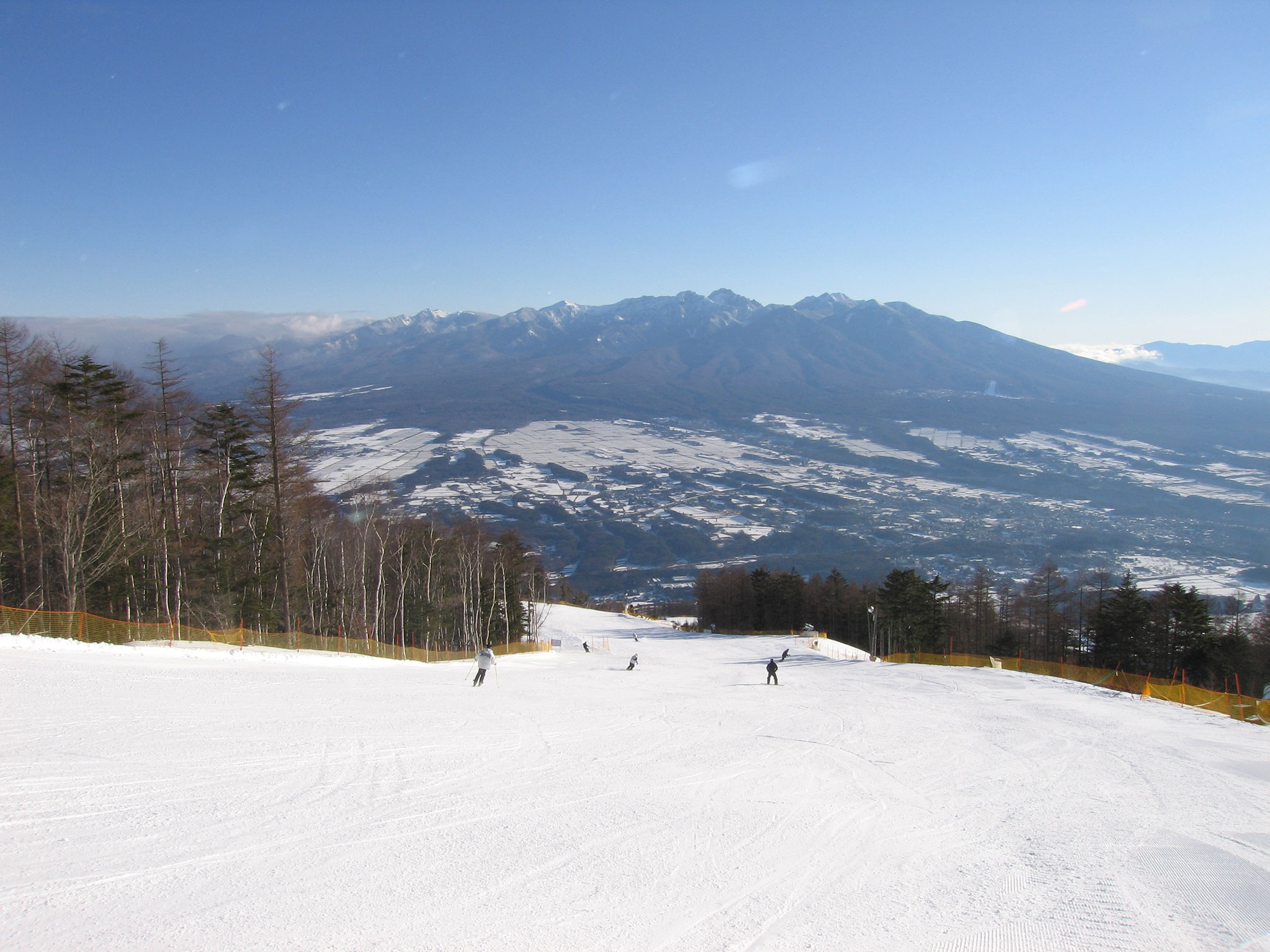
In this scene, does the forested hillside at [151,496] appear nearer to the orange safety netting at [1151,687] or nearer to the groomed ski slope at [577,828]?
the groomed ski slope at [577,828]

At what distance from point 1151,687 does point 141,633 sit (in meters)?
36.0

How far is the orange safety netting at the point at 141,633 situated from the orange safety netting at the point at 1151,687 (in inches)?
1205

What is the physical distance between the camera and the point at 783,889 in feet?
21.9

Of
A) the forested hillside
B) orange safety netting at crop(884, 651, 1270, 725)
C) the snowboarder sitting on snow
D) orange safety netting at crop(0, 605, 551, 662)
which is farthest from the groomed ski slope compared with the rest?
the forested hillside

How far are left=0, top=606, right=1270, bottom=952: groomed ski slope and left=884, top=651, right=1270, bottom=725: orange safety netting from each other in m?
10.3

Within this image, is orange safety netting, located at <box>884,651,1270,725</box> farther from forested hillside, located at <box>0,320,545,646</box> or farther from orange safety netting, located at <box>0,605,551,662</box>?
forested hillside, located at <box>0,320,545,646</box>

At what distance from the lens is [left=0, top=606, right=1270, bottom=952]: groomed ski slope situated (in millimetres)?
5598

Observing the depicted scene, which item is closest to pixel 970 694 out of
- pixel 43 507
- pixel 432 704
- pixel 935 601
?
pixel 432 704

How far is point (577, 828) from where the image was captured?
8031mm

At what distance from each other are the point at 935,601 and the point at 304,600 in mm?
51312

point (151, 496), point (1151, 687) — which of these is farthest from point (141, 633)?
point (1151, 687)

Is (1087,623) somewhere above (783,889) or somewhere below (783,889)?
below

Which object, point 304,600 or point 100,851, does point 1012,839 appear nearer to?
point 100,851

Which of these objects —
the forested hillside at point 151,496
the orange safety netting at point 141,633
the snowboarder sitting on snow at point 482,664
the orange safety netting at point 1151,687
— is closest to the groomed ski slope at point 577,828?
the orange safety netting at point 141,633
